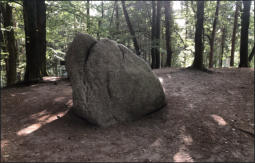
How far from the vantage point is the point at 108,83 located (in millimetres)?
5695

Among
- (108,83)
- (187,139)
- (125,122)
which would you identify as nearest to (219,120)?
(187,139)

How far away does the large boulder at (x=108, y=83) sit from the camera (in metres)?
5.58

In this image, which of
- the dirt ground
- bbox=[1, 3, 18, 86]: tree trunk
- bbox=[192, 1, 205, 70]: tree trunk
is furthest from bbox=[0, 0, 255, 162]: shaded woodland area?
bbox=[1, 3, 18, 86]: tree trunk

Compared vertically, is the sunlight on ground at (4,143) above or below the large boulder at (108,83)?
below

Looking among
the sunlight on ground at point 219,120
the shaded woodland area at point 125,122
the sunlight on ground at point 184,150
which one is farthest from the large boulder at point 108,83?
the sunlight on ground at point 219,120

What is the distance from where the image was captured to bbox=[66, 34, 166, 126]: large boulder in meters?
5.58

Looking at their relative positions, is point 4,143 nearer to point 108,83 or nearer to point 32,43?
point 108,83

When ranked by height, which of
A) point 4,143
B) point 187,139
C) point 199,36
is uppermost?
point 199,36

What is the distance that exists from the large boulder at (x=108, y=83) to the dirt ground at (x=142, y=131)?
0.35 m

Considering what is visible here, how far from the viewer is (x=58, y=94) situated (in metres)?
7.89

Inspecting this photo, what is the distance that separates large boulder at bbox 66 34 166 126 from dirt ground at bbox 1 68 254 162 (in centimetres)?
35

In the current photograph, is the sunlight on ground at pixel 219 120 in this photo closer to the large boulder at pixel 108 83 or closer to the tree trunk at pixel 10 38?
the large boulder at pixel 108 83

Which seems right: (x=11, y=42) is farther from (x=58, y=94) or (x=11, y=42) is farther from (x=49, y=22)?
(x=58, y=94)

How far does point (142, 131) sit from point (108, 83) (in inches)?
66.1
